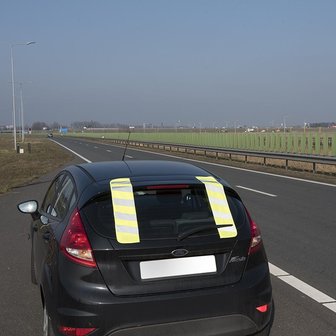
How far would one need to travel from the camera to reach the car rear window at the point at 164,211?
132 inches

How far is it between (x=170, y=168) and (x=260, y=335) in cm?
153

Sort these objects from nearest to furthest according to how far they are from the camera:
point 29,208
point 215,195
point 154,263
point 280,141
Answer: point 154,263, point 215,195, point 29,208, point 280,141

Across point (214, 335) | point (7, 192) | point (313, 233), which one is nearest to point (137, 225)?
point (214, 335)

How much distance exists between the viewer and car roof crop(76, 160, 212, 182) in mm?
3866

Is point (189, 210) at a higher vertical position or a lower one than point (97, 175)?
lower

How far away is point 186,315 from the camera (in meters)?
3.17

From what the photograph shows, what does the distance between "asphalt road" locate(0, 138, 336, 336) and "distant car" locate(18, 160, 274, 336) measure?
2.86 feet

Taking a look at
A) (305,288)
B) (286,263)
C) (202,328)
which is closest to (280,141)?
(286,263)

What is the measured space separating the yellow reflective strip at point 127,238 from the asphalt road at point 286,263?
58.6 inches

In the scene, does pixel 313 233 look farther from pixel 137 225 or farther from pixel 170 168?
pixel 137 225

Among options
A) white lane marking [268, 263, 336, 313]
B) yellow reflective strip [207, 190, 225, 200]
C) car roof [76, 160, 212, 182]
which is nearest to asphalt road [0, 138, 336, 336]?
white lane marking [268, 263, 336, 313]

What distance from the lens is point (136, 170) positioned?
4.06m

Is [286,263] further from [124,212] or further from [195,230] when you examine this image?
[124,212]

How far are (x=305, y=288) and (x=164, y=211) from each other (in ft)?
8.00
